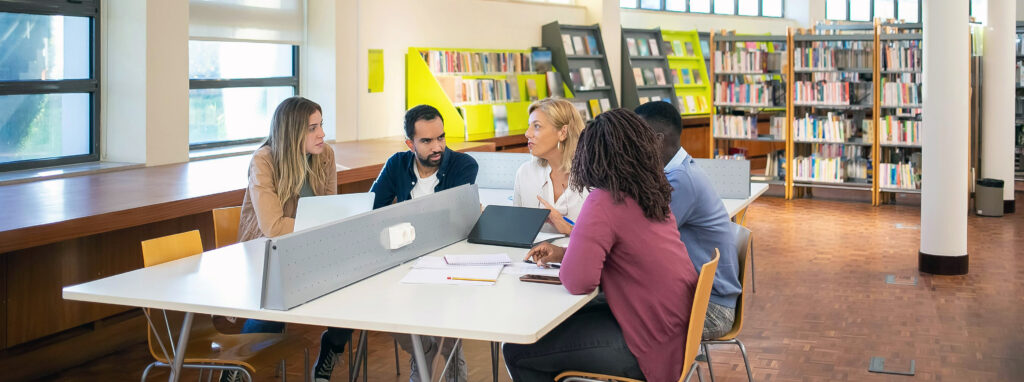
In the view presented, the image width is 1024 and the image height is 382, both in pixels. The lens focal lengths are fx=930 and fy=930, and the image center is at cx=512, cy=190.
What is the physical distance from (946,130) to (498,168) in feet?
9.95

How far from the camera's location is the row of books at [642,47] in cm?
1270

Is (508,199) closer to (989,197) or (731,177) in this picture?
(731,177)

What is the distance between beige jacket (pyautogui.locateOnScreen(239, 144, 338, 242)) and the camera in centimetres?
377

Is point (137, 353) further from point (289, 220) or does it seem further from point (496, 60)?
point (496, 60)

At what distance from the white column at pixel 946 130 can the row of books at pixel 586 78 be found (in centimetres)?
550

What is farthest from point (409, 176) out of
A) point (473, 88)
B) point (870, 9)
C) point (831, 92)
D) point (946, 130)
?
point (870, 9)

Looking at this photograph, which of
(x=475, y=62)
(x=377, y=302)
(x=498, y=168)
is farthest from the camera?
(x=475, y=62)

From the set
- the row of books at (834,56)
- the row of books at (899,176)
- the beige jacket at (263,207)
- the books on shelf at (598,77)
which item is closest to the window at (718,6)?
the books on shelf at (598,77)

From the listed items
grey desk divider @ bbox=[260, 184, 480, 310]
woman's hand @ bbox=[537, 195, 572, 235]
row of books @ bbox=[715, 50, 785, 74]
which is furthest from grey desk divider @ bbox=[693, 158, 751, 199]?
row of books @ bbox=[715, 50, 785, 74]

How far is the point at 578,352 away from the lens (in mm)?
2789

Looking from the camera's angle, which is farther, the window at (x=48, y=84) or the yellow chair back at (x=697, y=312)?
the window at (x=48, y=84)

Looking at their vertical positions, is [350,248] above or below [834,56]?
below

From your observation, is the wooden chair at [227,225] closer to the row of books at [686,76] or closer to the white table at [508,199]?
the white table at [508,199]

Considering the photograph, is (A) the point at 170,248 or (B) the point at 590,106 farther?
(B) the point at 590,106
